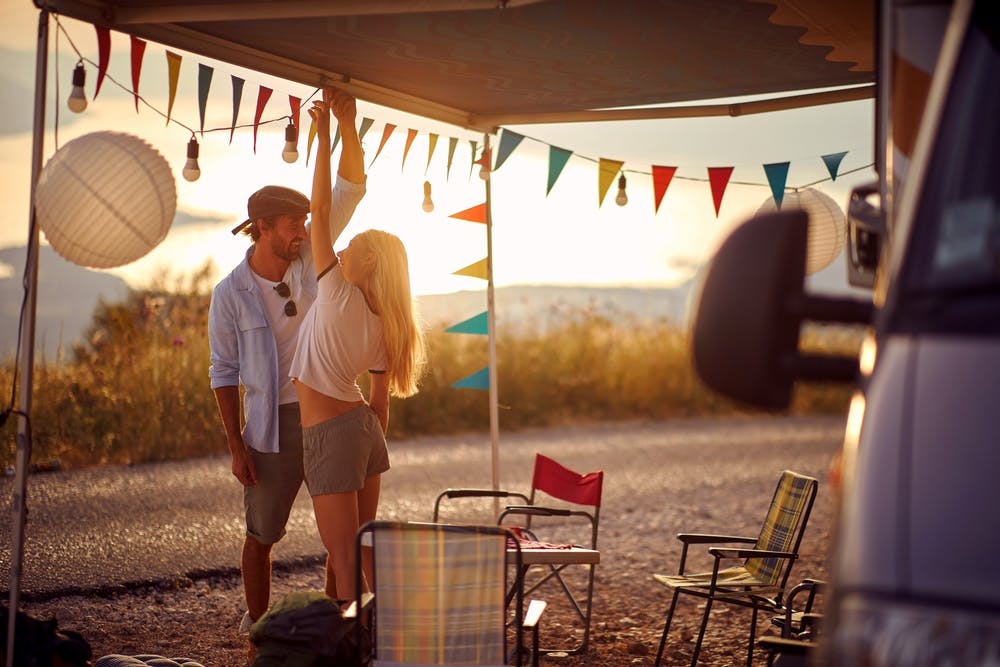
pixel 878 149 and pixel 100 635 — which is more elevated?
pixel 878 149

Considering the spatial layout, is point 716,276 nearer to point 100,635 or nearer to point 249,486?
point 249,486

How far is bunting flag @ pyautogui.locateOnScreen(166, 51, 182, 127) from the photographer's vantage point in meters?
5.41

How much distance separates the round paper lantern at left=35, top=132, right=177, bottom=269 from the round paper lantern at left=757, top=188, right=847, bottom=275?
4071mm

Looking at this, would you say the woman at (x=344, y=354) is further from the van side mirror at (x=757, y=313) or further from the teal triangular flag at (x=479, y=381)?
the van side mirror at (x=757, y=313)

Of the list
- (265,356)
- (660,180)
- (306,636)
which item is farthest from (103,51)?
(660,180)

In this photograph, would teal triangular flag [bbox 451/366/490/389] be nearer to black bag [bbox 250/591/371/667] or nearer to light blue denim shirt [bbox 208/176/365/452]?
light blue denim shirt [bbox 208/176/365/452]

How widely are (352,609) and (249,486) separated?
1670 millimetres

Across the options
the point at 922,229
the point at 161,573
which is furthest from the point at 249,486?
the point at 922,229

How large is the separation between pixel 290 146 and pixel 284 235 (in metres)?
0.65

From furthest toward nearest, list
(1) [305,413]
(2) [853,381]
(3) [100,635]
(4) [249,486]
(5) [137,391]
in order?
(5) [137,391] < (3) [100,635] < (4) [249,486] < (1) [305,413] < (2) [853,381]

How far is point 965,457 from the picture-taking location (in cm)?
181

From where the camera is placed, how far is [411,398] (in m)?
15.6

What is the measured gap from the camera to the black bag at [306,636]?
12.7ft

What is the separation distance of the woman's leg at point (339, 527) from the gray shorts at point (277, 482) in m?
0.47
